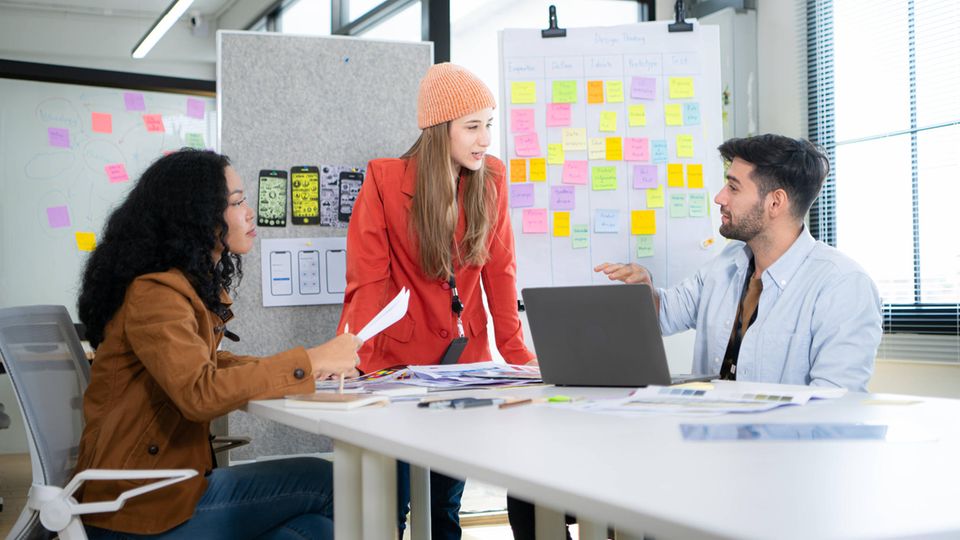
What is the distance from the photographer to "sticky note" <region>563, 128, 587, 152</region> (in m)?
3.05

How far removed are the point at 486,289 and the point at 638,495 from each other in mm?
1674

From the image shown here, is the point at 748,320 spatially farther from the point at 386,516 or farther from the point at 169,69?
the point at 169,69

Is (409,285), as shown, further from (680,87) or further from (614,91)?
(680,87)

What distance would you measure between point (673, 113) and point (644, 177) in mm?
243

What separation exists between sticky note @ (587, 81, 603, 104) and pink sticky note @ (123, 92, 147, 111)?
2.88m

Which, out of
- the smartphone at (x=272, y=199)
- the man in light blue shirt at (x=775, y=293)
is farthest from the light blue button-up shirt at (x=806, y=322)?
the smartphone at (x=272, y=199)

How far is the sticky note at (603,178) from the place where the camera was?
3.05 metres

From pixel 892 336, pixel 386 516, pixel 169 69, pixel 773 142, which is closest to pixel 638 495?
pixel 386 516

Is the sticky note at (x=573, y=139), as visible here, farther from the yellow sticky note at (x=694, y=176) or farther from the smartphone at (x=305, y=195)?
the smartphone at (x=305, y=195)

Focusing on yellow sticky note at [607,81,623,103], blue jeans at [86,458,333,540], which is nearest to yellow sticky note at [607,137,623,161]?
→ yellow sticky note at [607,81,623,103]

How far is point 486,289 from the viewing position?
7.76 ft

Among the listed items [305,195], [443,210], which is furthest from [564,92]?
[443,210]

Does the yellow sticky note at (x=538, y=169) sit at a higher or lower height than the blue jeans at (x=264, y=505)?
higher

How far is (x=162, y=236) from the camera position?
1604 mm
